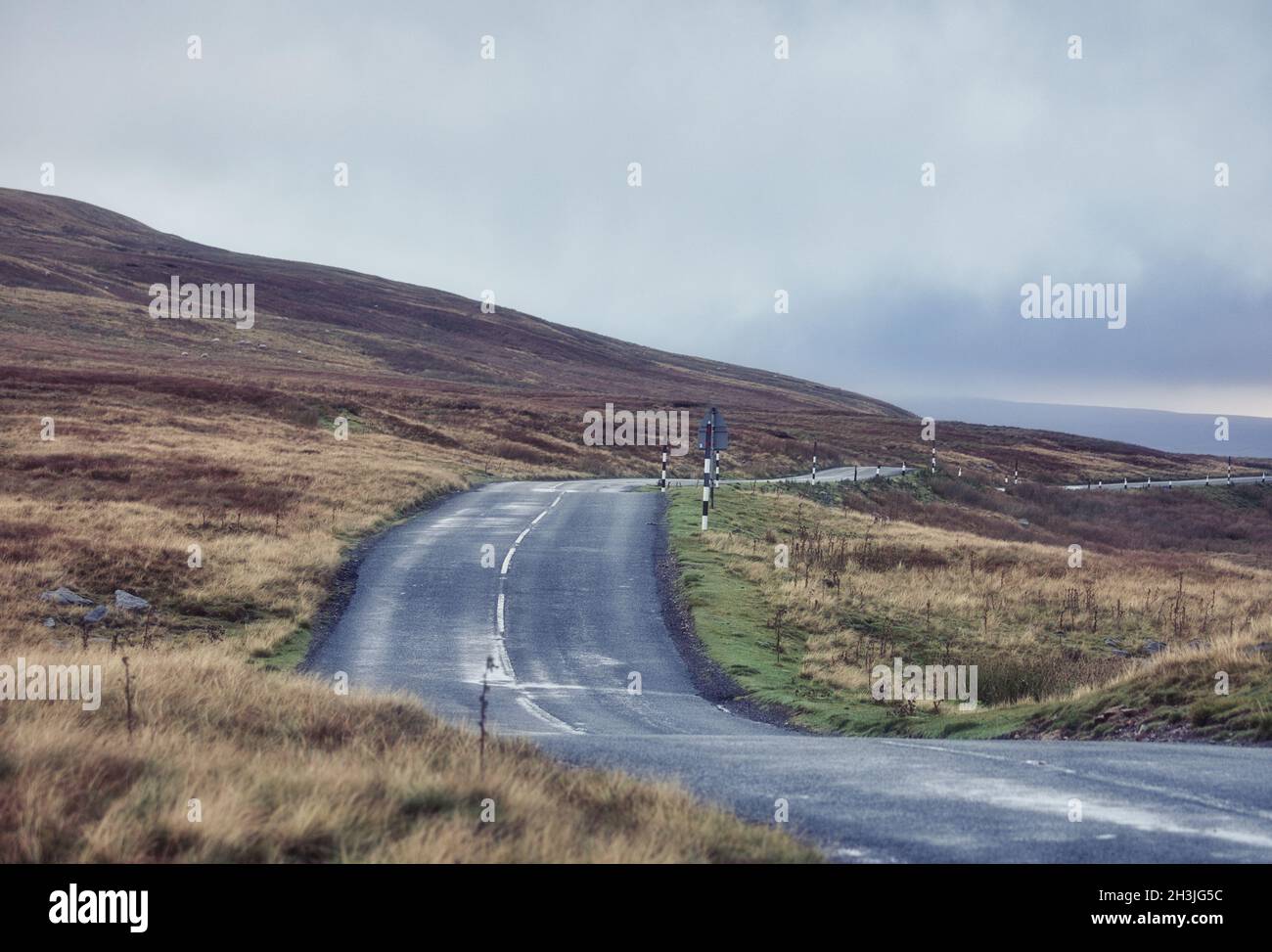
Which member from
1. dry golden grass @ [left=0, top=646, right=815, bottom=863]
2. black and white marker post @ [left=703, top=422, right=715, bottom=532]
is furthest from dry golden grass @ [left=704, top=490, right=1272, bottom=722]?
dry golden grass @ [left=0, top=646, right=815, bottom=863]

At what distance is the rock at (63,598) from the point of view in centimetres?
1717

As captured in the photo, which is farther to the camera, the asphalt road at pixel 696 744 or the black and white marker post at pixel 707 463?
the black and white marker post at pixel 707 463

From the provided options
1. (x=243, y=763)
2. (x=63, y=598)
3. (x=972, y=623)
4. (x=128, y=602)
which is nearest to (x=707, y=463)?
(x=972, y=623)

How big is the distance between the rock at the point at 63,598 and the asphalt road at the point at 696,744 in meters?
3.94

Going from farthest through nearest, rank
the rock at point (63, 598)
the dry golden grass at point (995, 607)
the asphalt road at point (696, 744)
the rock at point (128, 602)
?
the rock at point (128, 602) < the rock at point (63, 598) < the dry golden grass at point (995, 607) < the asphalt road at point (696, 744)

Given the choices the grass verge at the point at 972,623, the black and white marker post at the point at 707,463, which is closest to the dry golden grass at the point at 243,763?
the grass verge at the point at 972,623

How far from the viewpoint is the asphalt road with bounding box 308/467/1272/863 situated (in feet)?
21.1

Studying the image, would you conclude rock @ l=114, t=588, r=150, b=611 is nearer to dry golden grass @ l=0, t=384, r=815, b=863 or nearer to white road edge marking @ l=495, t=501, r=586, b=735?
dry golden grass @ l=0, t=384, r=815, b=863

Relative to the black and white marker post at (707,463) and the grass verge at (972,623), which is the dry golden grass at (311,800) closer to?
the grass verge at (972,623)

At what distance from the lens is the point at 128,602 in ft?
57.8

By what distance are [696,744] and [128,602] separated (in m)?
11.3

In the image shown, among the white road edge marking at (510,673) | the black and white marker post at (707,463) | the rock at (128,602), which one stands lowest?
the white road edge marking at (510,673)
